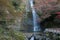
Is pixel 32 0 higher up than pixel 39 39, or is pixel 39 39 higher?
pixel 32 0

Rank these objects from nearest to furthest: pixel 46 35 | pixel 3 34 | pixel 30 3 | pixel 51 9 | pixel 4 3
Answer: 1. pixel 3 34
2. pixel 4 3
3. pixel 46 35
4. pixel 51 9
5. pixel 30 3

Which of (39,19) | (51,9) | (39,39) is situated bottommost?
(39,39)

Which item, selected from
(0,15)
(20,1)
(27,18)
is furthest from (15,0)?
(27,18)

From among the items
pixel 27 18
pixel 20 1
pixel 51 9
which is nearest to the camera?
pixel 20 1

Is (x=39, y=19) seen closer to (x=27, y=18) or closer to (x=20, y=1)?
(x=27, y=18)

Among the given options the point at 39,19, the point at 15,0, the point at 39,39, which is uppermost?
the point at 15,0

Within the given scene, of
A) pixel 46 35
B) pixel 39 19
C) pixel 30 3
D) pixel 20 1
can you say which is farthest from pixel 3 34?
pixel 30 3

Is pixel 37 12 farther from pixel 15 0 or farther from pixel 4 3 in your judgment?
pixel 4 3

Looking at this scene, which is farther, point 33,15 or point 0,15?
point 33,15

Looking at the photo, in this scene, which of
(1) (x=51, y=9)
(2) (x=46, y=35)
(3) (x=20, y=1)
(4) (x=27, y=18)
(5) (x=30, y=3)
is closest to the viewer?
(2) (x=46, y=35)
